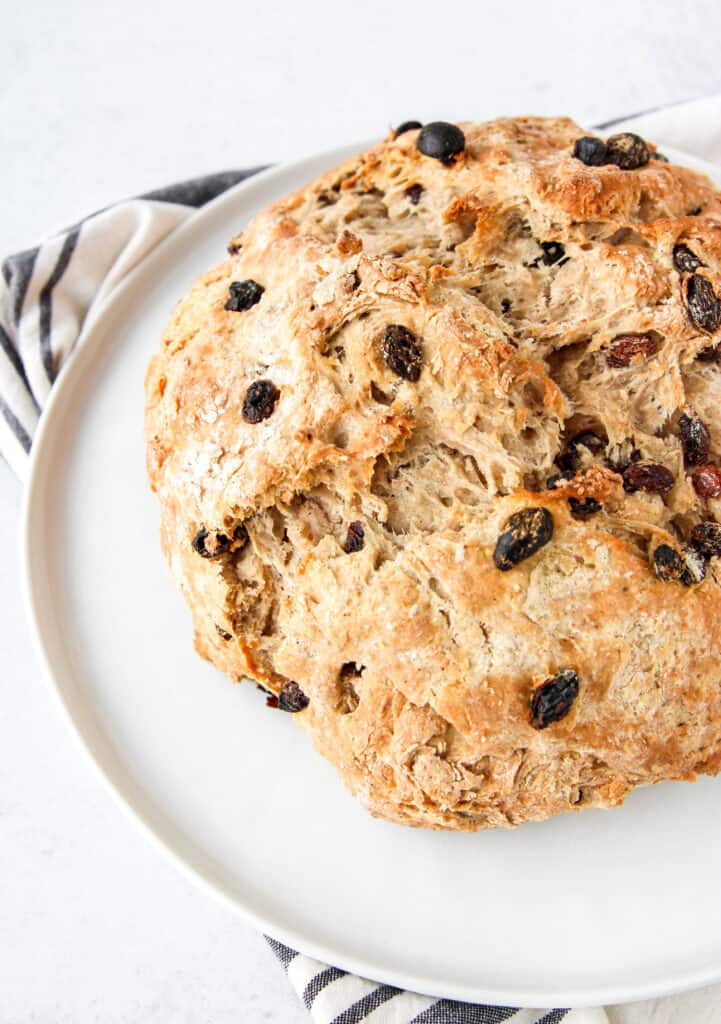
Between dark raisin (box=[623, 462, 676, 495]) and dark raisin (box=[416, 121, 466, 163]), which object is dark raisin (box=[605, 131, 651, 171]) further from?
dark raisin (box=[623, 462, 676, 495])


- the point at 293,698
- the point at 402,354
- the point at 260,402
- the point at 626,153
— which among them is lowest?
the point at 293,698

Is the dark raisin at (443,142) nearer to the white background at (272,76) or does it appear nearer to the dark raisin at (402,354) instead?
the dark raisin at (402,354)

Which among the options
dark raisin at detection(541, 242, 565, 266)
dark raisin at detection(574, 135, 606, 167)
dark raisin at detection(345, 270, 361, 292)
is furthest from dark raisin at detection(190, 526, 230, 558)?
dark raisin at detection(574, 135, 606, 167)

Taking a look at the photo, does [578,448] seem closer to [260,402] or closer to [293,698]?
[260,402]

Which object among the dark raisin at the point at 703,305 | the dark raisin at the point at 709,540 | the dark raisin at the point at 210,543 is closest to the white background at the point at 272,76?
the dark raisin at the point at 210,543

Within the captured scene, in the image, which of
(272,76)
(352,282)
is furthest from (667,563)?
(272,76)

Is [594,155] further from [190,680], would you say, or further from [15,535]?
[15,535]

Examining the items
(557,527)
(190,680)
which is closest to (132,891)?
(190,680)
